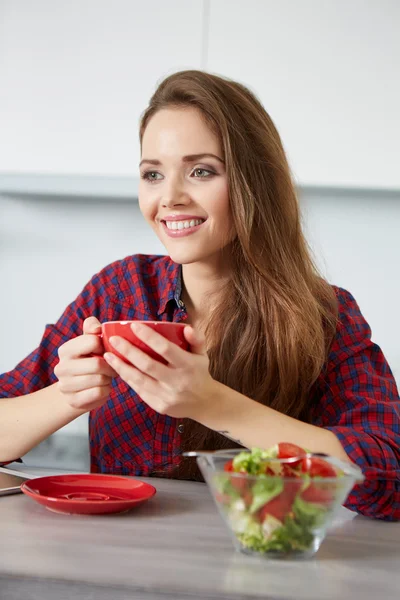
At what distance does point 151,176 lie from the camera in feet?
5.03

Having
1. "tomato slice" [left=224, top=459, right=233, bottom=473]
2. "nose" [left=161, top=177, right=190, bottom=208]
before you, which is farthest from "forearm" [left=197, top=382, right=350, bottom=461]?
"nose" [left=161, top=177, right=190, bottom=208]

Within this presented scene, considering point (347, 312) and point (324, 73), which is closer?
point (347, 312)

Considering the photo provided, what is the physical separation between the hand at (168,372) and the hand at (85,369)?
59 millimetres

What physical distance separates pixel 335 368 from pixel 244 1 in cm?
117

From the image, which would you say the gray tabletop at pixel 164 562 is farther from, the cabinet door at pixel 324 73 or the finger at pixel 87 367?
the cabinet door at pixel 324 73

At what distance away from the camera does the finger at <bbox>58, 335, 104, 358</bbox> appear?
3.49 feet

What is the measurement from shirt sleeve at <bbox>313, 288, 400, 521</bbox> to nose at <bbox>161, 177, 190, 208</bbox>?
39 centimetres

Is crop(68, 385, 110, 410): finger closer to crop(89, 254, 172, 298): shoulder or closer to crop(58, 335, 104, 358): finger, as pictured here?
crop(58, 335, 104, 358): finger

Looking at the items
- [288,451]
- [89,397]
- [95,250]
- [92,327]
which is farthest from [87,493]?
[95,250]

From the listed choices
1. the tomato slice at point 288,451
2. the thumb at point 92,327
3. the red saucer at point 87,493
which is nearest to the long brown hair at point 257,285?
the red saucer at point 87,493

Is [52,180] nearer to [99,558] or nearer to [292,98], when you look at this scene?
[292,98]

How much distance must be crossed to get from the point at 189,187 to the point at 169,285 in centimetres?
27

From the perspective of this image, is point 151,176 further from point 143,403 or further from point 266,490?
point 266,490

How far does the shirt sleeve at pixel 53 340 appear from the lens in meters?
1.61
